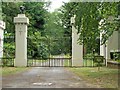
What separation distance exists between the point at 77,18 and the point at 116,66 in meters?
5.63

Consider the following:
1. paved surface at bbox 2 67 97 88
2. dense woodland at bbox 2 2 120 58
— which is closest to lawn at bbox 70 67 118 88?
paved surface at bbox 2 67 97 88

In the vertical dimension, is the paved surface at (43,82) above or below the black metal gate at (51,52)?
below

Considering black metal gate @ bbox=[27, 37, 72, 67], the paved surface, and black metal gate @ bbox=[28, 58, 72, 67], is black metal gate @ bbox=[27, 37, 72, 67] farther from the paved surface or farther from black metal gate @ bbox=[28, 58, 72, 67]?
the paved surface

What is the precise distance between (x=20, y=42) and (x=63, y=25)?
42.6 feet

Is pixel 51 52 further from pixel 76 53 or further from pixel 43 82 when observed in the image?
pixel 43 82

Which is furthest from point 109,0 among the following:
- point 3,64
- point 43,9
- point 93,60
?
point 43,9

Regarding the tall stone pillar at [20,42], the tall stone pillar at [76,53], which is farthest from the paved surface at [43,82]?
the tall stone pillar at [76,53]

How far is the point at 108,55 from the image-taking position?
1972 centimetres

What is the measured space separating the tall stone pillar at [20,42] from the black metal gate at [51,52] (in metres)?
0.81

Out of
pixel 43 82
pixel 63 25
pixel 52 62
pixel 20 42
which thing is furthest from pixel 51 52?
pixel 43 82

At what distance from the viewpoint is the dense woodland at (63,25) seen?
38.7 ft

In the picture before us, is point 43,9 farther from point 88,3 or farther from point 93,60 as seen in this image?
point 88,3

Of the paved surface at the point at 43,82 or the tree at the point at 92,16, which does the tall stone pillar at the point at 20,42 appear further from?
the tree at the point at 92,16

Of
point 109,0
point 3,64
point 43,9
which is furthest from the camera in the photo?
point 43,9
